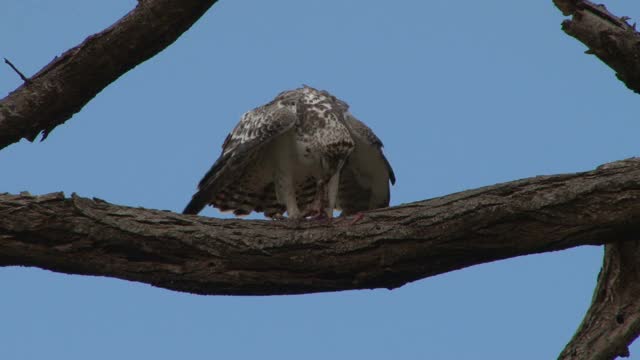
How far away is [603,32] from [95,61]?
3140mm

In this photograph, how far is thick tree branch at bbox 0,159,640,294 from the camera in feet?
17.7

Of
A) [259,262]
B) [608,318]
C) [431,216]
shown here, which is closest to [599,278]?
[608,318]

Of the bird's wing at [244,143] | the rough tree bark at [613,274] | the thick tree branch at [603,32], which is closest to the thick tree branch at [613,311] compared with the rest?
the rough tree bark at [613,274]

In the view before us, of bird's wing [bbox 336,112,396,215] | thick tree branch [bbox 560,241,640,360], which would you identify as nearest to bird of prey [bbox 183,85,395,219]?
bird's wing [bbox 336,112,396,215]

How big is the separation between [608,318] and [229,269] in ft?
7.82

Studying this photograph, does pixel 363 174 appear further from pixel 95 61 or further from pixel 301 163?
pixel 95 61

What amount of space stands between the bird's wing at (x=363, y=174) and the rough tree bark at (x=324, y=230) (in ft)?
6.40

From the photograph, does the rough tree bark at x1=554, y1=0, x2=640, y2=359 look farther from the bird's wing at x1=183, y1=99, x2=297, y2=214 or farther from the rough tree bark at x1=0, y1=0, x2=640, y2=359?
the bird's wing at x1=183, y1=99, x2=297, y2=214

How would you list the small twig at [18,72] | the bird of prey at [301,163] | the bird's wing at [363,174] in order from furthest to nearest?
the bird's wing at [363,174]
the bird of prey at [301,163]
the small twig at [18,72]

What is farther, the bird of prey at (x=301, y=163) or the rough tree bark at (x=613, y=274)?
the bird of prey at (x=301, y=163)

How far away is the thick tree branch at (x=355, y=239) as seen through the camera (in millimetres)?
5383

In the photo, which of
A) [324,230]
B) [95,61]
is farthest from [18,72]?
[324,230]

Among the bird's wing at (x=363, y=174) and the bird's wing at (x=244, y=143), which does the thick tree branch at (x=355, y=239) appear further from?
the bird's wing at (x=363, y=174)

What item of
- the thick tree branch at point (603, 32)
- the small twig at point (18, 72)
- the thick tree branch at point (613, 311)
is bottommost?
the thick tree branch at point (613, 311)
